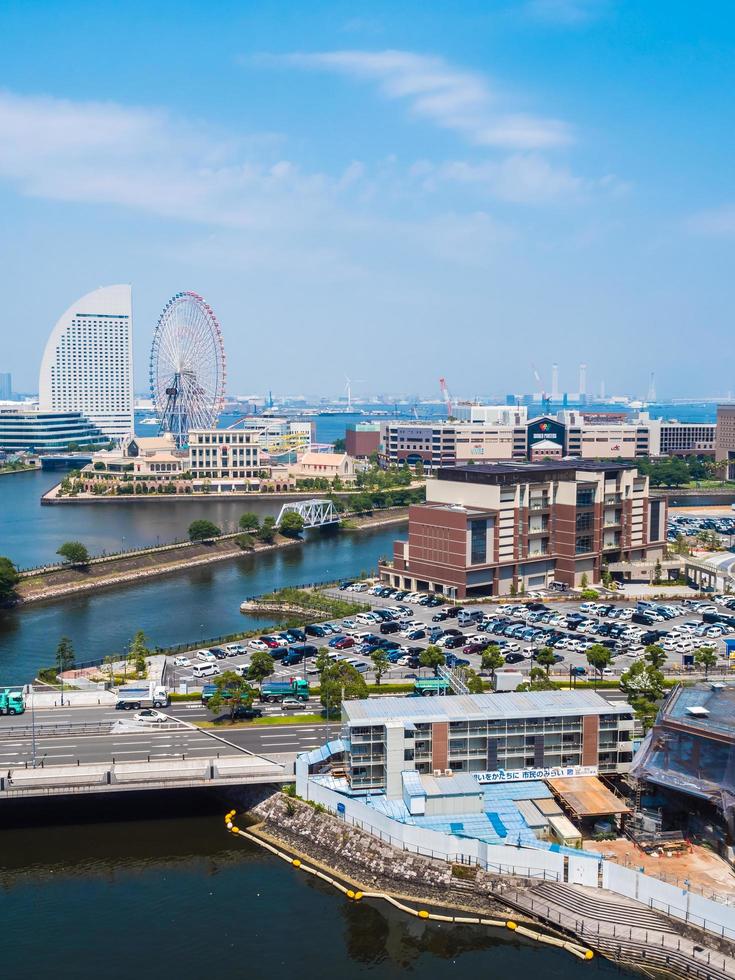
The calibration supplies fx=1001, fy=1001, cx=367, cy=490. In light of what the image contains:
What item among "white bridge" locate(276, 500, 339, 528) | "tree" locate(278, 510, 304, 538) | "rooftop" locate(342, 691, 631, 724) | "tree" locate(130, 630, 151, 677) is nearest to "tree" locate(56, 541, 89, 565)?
"tree" locate(278, 510, 304, 538)

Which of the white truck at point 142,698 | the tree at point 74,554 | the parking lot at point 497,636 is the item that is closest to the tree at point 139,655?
the parking lot at point 497,636

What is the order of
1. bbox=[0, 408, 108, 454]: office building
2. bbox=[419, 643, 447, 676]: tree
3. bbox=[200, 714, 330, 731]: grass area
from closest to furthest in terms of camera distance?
bbox=[200, 714, 330, 731]: grass area
bbox=[419, 643, 447, 676]: tree
bbox=[0, 408, 108, 454]: office building

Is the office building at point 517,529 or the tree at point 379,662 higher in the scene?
the office building at point 517,529

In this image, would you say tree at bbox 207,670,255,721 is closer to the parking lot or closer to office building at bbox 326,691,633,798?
the parking lot

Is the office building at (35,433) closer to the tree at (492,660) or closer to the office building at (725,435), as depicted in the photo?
the office building at (725,435)

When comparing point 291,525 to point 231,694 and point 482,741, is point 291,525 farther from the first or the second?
point 482,741

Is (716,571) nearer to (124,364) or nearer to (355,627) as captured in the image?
(355,627)

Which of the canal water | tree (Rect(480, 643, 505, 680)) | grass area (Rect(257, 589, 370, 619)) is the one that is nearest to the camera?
the canal water

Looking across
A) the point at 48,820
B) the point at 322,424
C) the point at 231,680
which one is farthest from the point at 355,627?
the point at 322,424
